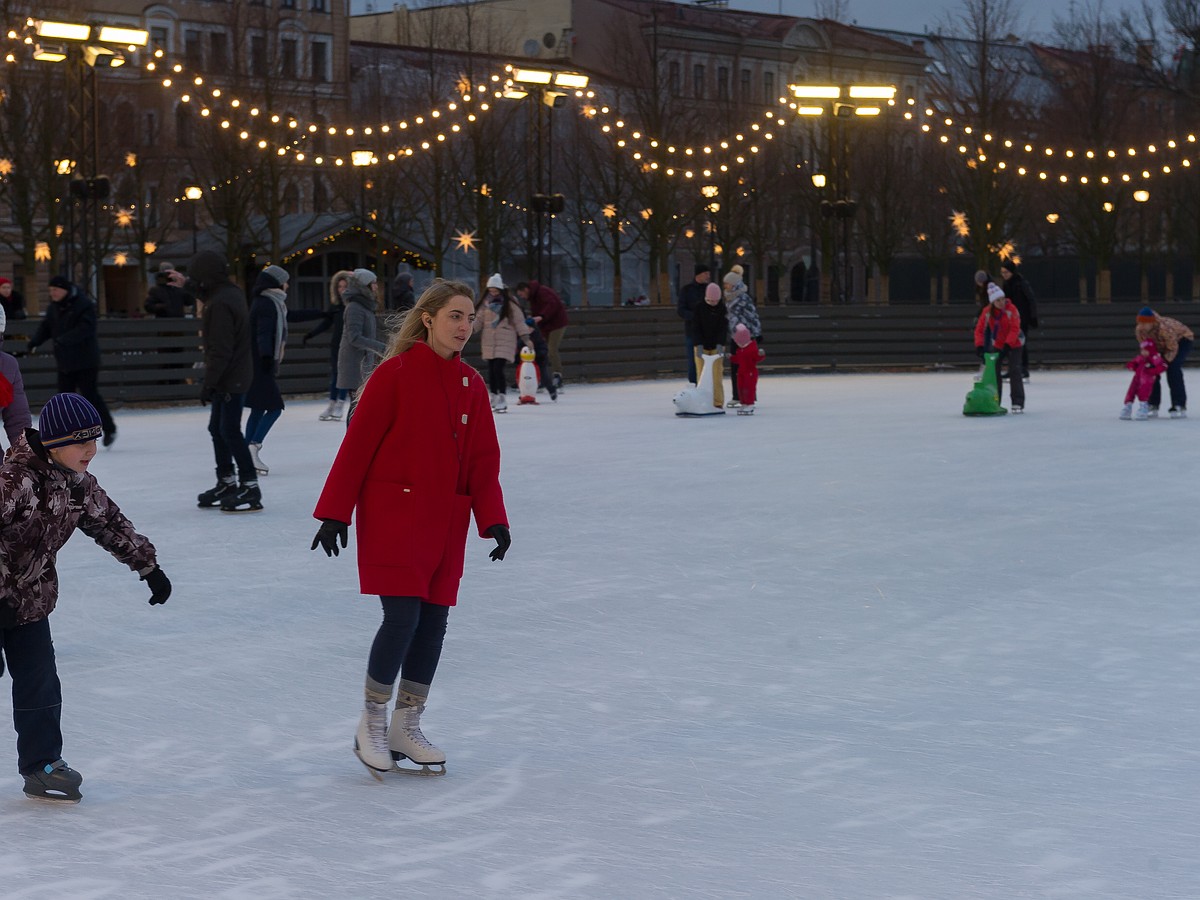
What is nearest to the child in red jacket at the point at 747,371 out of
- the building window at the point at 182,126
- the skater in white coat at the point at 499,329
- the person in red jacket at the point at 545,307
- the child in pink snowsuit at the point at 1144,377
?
the skater in white coat at the point at 499,329

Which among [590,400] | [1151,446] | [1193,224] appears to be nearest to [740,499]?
[1151,446]

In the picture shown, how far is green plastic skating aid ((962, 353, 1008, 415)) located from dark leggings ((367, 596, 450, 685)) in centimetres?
1350

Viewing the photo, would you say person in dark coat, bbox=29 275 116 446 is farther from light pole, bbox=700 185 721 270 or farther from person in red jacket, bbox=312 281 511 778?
Answer: light pole, bbox=700 185 721 270

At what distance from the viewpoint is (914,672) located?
19.4 feet

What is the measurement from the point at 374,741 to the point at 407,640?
0.29 m

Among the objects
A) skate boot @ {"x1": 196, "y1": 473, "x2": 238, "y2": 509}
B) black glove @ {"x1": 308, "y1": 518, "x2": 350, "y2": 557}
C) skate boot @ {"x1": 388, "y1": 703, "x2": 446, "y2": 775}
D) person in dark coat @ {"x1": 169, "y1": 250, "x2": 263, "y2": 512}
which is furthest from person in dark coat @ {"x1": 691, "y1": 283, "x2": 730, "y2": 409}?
black glove @ {"x1": 308, "y1": 518, "x2": 350, "y2": 557}

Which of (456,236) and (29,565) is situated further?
(456,236)

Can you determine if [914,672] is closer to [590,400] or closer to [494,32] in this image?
[590,400]

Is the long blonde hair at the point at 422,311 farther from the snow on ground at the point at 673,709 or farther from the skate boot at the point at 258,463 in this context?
the skate boot at the point at 258,463

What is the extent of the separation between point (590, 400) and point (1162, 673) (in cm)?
1571

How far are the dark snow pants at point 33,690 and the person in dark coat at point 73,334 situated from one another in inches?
388

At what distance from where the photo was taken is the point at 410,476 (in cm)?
453

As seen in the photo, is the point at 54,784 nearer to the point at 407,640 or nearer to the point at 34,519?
the point at 34,519

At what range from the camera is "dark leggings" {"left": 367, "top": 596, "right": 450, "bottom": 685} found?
4.53 metres
